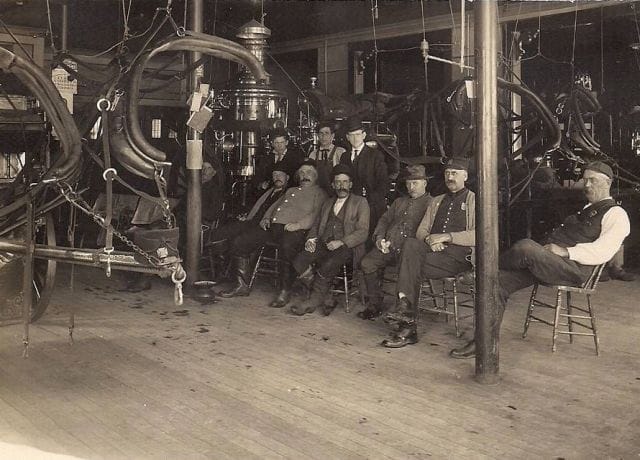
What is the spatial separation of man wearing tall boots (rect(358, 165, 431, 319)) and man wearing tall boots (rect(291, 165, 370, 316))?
0.23m

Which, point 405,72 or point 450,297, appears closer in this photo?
point 450,297

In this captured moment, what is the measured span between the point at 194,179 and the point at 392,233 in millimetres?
1877

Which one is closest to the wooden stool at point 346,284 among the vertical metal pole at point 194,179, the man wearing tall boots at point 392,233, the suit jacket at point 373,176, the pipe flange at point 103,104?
the man wearing tall boots at point 392,233

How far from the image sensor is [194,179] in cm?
654

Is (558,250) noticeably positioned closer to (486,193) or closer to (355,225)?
(486,193)

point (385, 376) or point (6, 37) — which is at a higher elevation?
point (6, 37)

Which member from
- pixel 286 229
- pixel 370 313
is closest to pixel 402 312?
pixel 370 313

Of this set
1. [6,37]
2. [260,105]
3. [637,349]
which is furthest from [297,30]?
[637,349]

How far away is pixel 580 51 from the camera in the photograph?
11.9 meters

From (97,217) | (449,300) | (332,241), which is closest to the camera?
(97,217)

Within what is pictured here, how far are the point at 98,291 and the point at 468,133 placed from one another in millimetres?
4553

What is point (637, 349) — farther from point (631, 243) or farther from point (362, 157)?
point (631, 243)

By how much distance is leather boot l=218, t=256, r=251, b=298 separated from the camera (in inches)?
260

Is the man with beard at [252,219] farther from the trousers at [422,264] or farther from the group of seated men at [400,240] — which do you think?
the trousers at [422,264]
